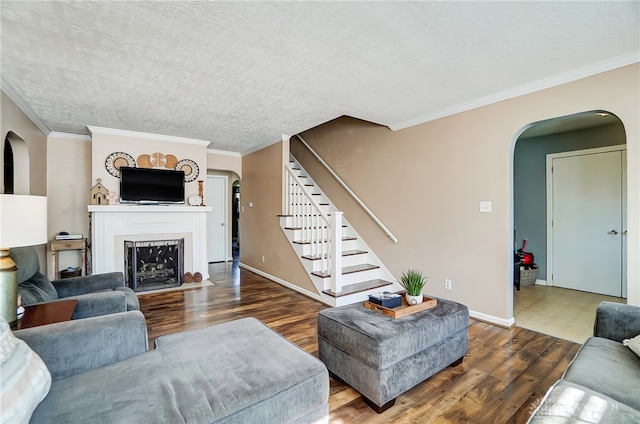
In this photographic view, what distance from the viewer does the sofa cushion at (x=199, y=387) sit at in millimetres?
1075

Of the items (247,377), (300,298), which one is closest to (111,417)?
(247,377)

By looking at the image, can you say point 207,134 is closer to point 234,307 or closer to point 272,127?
point 272,127

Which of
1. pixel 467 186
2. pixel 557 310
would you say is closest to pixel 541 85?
pixel 467 186

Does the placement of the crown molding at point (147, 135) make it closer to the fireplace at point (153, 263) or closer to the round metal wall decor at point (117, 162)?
the round metal wall decor at point (117, 162)

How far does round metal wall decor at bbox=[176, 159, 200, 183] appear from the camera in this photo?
193 inches

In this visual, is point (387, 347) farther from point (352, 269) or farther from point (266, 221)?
point (266, 221)

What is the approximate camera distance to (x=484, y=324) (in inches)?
121

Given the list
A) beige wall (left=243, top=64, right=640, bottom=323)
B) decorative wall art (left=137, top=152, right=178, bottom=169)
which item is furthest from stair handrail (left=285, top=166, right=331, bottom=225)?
decorative wall art (left=137, top=152, right=178, bottom=169)

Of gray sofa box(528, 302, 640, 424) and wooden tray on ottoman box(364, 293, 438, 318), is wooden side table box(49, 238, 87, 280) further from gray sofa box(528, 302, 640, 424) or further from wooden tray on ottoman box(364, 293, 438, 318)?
gray sofa box(528, 302, 640, 424)

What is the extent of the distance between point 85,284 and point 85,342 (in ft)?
5.33

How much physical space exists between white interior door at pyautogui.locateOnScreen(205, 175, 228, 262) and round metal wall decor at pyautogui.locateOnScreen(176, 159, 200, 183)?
1.71 m

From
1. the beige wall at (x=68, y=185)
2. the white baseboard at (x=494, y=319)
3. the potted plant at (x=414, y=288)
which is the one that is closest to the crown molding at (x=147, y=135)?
the beige wall at (x=68, y=185)

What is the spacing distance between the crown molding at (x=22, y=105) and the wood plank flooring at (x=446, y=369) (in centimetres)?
261

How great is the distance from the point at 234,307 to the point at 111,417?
8.83 ft
